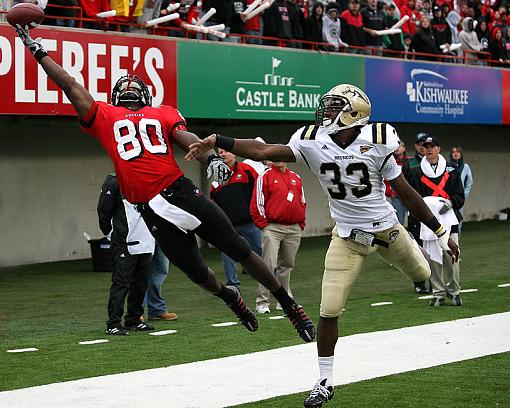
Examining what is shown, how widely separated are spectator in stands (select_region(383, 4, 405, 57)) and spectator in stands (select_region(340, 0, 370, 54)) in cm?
113

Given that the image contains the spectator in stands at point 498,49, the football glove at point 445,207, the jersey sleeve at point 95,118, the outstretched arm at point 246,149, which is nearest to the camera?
the outstretched arm at point 246,149

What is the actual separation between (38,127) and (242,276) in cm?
440

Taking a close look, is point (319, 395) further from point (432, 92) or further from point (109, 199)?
point (432, 92)

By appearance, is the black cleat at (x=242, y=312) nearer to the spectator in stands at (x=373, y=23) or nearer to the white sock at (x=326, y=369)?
the white sock at (x=326, y=369)

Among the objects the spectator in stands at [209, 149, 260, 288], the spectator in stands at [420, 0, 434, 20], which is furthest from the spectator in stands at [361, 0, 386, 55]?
the spectator in stands at [209, 149, 260, 288]

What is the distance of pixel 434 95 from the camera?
22719 millimetres

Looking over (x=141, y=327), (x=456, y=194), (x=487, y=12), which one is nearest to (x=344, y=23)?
(x=487, y=12)

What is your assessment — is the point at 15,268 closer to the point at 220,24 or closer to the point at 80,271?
the point at 80,271

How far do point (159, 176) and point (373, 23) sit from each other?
15.1 meters

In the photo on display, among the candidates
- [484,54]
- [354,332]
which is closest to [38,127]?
[354,332]

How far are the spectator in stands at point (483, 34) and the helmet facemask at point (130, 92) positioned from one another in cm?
1857

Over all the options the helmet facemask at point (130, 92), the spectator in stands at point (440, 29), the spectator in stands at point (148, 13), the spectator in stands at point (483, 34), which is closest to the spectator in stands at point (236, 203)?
the helmet facemask at point (130, 92)

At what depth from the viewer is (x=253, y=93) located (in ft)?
60.1

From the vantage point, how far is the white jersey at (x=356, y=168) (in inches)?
275
